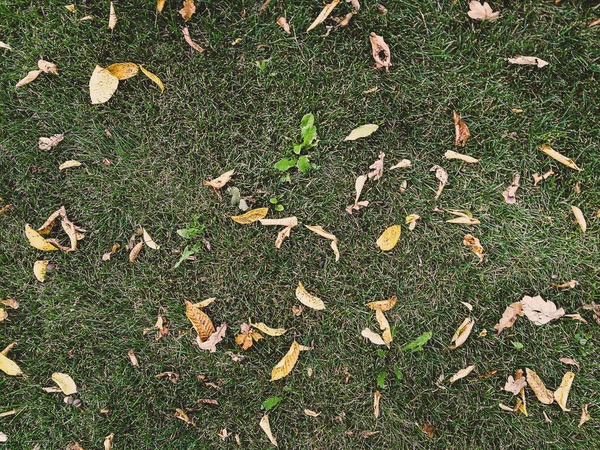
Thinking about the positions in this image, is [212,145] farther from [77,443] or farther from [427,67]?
[77,443]

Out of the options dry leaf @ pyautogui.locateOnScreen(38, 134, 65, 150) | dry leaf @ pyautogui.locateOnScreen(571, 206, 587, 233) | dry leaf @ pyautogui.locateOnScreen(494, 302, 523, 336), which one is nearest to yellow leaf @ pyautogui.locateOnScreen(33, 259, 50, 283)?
dry leaf @ pyautogui.locateOnScreen(38, 134, 65, 150)

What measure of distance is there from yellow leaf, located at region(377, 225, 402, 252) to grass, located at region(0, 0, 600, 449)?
0.04 m

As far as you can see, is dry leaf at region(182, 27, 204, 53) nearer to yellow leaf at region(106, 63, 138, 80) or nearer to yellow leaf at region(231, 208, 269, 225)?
yellow leaf at region(106, 63, 138, 80)

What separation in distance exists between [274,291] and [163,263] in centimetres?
59

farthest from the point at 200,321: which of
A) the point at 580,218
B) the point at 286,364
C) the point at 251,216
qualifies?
the point at 580,218

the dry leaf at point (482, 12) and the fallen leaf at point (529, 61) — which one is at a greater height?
the dry leaf at point (482, 12)

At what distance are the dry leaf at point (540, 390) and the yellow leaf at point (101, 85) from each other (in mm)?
2569

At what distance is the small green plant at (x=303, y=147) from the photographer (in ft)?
7.19

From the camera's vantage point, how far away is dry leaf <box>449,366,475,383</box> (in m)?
2.13

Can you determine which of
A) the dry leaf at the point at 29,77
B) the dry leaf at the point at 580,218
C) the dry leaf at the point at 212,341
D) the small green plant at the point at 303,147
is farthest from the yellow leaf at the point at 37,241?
the dry leaf at the point at 580,218

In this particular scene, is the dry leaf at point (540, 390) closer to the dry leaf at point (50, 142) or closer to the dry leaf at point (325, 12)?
the dry leaf at point (325, 12)

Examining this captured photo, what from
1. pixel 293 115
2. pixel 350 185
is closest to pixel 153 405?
pixel 350 185

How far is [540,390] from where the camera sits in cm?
A: 210

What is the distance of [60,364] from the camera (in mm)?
2229
